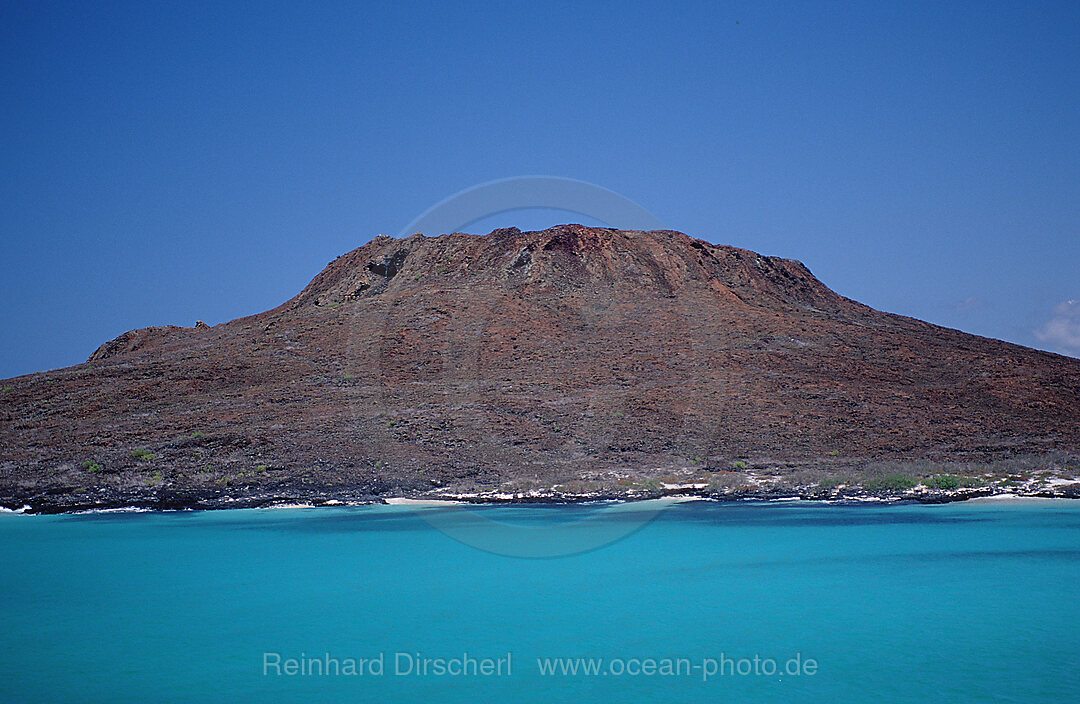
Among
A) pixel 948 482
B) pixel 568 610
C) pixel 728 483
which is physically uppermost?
pixel 728 483

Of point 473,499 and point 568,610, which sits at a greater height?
point 473,499

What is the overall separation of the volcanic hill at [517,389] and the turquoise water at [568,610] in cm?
891

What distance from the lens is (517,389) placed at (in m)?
46.1

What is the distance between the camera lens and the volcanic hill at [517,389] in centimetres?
3719

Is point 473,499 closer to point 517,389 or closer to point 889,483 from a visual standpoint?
point 517,389

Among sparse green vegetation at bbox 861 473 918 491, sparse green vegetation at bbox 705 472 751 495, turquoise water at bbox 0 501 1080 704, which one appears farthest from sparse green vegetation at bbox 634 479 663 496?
sparse green vegetation at bbox 861 473 918 491

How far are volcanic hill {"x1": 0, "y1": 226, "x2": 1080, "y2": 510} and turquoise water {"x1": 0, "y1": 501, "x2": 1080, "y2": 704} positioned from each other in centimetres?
891

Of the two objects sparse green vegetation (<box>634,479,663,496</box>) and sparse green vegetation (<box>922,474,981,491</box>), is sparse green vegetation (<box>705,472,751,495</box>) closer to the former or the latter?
sparse green vegetation (<box>634,479,663,496</box>)

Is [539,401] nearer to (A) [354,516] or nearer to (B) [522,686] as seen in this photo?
(A) [354,516]

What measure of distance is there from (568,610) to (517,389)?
28899 mm

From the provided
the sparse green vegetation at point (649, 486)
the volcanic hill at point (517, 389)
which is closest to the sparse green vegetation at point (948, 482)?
the volcanic hill at point (517, 389)

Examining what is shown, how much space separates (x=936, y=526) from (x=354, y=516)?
19.2 m

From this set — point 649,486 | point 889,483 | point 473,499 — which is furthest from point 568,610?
point 889,483

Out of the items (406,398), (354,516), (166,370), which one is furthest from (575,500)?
(166,370)
